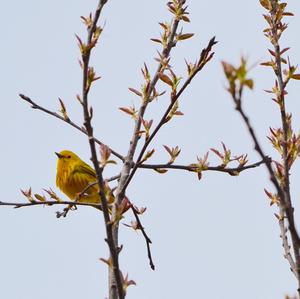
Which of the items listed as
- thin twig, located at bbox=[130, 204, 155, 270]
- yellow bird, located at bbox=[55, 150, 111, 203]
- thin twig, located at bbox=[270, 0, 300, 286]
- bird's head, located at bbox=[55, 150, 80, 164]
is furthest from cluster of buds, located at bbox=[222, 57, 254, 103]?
bird's head, located at bbox=[55, 150, 80, 164]

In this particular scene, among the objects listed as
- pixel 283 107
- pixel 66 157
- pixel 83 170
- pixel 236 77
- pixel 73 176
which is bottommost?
pixel 236 77

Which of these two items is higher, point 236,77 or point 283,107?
point 283,107

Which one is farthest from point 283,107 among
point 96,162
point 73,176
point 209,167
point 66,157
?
point 66,157

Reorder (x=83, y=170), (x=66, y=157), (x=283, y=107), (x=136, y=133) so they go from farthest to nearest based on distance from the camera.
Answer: (x=66, y=157)
(x=83, y=170)
(x=136, y=133)
(x=283, y=107)

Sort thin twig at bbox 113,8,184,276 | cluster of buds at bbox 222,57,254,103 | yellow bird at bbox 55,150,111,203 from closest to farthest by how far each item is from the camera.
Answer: cluster of buds at bbox 222,57,254,103
thin twig at bbox 113,8,184,276
yellow bird at bbox 55,150,111,203

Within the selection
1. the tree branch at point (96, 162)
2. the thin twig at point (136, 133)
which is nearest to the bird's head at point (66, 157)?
the thin twig at point (136, 133)

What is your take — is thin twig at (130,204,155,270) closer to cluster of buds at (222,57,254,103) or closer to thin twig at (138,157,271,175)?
thin twig at (138,157,271,175)

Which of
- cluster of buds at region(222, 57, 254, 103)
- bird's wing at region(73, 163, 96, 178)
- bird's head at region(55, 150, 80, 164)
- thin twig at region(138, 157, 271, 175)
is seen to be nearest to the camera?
cluster of buds at region(222, 57, 254, 103)

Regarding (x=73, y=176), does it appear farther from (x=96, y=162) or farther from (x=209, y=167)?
(x=96, y=162)

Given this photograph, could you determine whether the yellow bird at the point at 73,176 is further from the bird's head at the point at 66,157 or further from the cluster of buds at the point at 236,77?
the cluster of buds at the point at 236,77

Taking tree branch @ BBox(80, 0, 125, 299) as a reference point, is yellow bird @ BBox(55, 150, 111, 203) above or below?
above

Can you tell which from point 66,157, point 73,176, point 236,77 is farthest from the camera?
point 66,157

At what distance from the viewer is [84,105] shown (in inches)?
96.4

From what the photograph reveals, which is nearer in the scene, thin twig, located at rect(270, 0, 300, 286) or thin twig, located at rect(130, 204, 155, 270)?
thin twig, located at rect(270, 0, 300, 286)
